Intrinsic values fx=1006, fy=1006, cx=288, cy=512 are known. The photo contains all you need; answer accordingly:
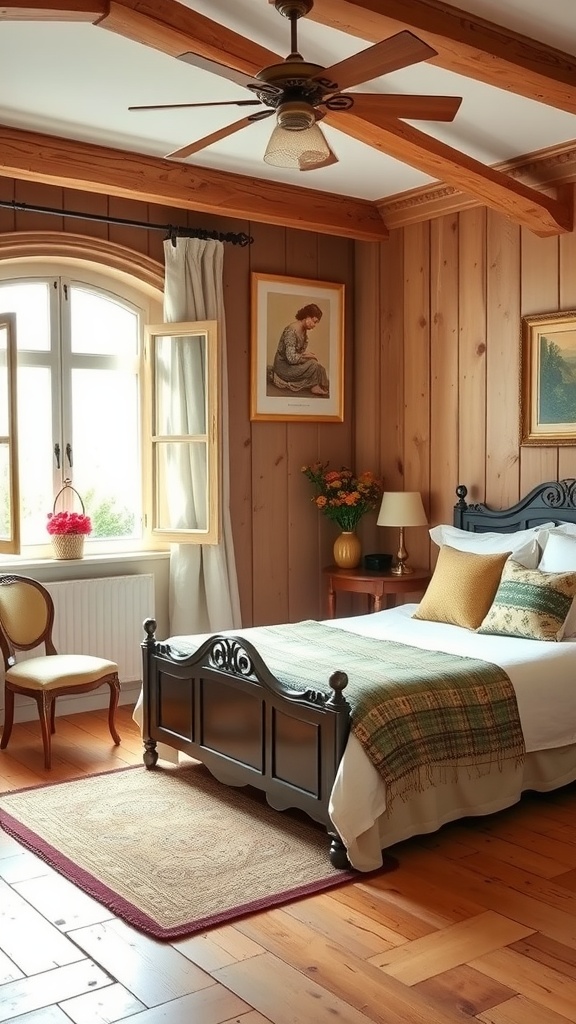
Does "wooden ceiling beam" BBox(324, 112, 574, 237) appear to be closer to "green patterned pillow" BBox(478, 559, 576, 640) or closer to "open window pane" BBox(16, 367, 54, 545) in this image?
"green patterned pillow" BBox(478, 559, 576, 640)

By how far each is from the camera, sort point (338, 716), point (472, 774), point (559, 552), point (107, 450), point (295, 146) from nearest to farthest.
A: point (295, 146)
point (338, 716)
point (472, 774)
point (559, 552)
point (107, 450)

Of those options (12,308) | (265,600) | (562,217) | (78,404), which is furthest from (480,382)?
(12,308)

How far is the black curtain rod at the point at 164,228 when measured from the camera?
5.11m

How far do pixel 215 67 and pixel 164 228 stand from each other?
266 cm

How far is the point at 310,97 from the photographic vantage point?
124 inches

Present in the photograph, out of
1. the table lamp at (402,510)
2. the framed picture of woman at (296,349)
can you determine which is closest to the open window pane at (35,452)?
the framed picture of woman at (296,349)

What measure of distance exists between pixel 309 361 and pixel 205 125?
1.87 meters

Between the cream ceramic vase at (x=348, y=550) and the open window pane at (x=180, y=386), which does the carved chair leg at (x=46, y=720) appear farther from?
the cream ceramic vase at (x=348, y=550)

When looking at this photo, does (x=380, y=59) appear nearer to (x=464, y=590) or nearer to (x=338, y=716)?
(x=338, y=716)

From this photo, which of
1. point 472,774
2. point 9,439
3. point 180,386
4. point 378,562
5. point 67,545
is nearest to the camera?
point 472,774

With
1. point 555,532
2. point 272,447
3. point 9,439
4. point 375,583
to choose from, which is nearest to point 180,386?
point 272,447

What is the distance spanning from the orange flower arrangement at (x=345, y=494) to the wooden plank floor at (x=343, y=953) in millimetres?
2692

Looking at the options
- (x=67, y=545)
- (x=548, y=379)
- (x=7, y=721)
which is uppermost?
(x=548, y=379)

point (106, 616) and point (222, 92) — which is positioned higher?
point (222, 92)
